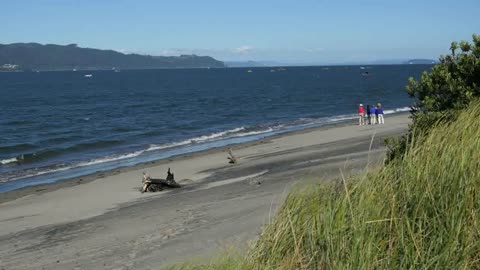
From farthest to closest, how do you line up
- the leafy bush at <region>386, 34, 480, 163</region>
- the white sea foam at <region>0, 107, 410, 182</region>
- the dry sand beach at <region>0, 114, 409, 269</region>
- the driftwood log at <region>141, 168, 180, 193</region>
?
the white sea foam at <region>0, 107, 410, 182</region>
the driftwood log at <region>141, 168, 180, 193</region>
the dry sand beach at <region>0, 114, 409, 269</region>
the leafy bush at <region>386, 34, 480, 163</region>

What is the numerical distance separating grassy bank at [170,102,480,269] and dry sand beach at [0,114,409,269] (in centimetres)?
64

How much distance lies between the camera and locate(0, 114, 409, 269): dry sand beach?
10492 mm

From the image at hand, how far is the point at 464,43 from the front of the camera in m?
9.80

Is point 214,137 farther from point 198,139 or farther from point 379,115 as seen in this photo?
point 379,115

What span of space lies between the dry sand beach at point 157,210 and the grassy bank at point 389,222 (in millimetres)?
643

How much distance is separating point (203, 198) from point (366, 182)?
38.1 ft

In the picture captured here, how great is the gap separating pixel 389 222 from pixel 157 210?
11.2m

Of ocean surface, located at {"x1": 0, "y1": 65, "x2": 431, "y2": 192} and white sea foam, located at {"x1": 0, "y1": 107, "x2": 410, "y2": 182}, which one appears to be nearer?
white sea foam, located at {"x1": 0, "y1": 107, "x2": 410, "y2": 182}

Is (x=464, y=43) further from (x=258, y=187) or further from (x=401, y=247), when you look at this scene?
(x=258, y=187)

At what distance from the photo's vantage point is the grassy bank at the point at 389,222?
3664 millimetres

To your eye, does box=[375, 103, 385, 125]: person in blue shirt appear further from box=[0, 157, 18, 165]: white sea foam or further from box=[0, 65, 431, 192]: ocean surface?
box=[0, 157, 18, 165]: white sea foam

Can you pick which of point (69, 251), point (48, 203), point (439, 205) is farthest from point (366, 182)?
point (48, 203)

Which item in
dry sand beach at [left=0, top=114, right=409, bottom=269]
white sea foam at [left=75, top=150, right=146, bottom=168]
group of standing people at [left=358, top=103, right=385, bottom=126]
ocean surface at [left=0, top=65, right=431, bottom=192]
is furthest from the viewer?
group of standing people at [left=358, top=103, right=385, bottom=126]

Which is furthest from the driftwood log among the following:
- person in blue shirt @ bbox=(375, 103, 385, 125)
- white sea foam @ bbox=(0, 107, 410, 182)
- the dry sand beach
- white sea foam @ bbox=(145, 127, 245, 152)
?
person in blue shirt @ bbox=(375, 103, 385, 125)
